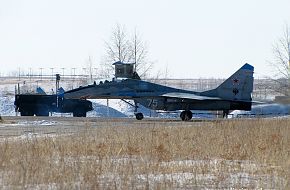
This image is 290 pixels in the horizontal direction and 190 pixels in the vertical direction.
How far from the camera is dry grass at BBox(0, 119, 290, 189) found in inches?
338

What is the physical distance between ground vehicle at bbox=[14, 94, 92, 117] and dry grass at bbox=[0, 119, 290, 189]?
30.6 metres

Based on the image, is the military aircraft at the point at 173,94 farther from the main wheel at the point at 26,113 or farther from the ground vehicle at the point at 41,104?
the main wheel at the point at 26,113

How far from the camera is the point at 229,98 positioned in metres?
36.3

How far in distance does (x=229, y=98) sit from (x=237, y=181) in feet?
90.2

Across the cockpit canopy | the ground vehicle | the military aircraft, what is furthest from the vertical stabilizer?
the ground vehicle

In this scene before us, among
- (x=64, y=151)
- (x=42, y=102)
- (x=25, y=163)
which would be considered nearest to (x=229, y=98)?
(x=42, y=102)

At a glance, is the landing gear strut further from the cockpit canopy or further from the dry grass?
the dry grass

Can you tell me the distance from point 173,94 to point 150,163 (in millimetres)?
25610

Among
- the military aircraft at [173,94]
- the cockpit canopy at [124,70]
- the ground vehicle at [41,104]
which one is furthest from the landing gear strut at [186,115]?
the ground vehicle at [41,104]

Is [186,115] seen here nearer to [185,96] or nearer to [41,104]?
[185,96]

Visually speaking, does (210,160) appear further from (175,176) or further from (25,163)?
(25,163)

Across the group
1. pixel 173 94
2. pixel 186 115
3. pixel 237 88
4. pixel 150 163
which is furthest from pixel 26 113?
pixel 150 163

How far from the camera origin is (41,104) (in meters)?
45.6

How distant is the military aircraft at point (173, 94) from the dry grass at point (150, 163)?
19919 mm
